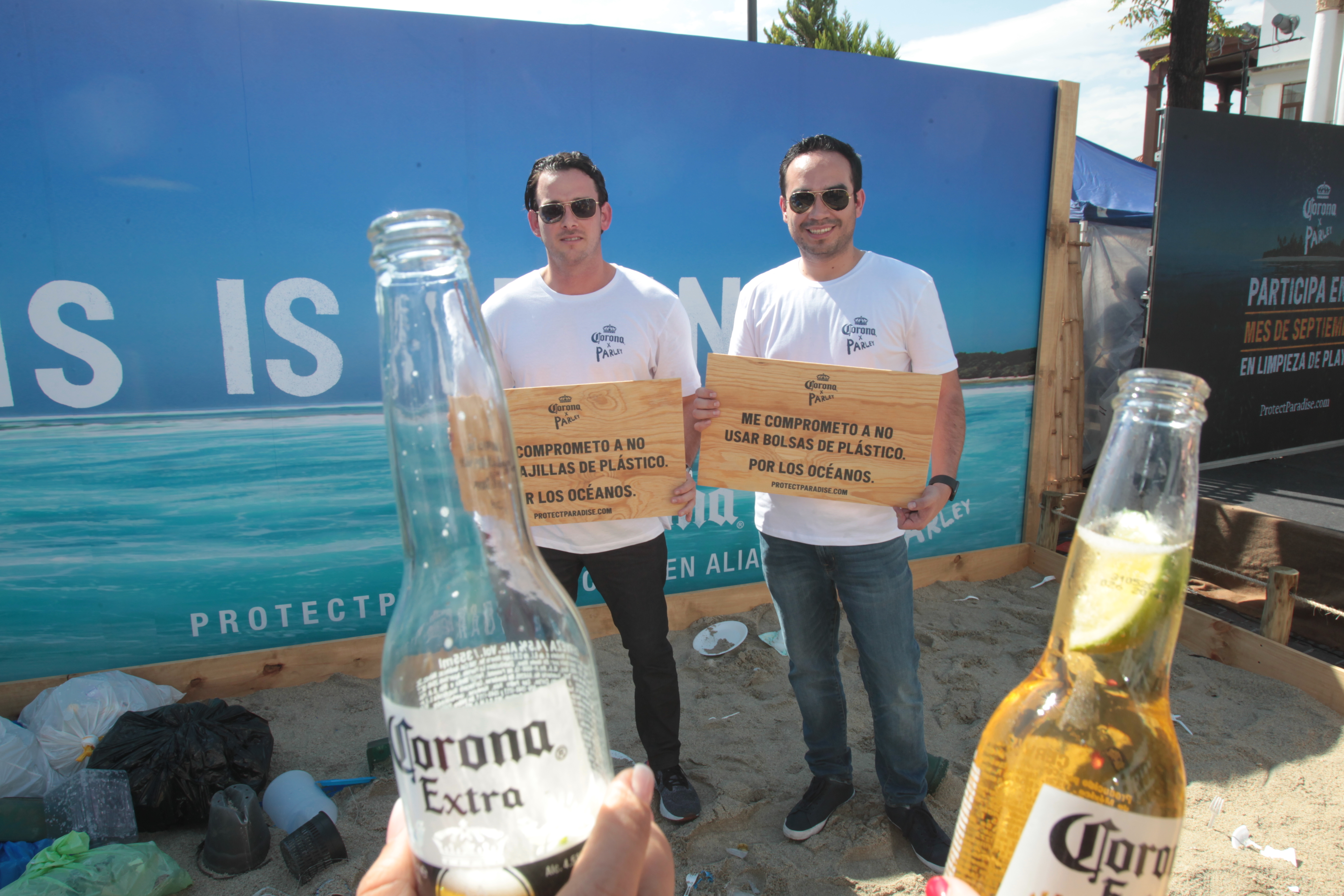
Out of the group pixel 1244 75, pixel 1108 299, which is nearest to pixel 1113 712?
pixel 1108 299

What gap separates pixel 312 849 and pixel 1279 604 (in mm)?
4267

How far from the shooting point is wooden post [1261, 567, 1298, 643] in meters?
3.42

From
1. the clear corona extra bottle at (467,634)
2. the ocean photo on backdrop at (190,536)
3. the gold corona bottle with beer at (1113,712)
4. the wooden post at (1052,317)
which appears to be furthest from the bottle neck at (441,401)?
the wooden post at (1052,317)

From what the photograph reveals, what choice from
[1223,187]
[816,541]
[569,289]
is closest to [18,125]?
[569,289]

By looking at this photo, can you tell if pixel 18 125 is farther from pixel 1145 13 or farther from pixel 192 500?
pixel 1145 13

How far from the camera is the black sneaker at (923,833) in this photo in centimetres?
234

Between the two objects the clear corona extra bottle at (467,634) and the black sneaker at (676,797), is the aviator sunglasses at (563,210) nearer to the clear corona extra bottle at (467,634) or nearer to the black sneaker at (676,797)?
the clear corona extra bottle at (467,634)

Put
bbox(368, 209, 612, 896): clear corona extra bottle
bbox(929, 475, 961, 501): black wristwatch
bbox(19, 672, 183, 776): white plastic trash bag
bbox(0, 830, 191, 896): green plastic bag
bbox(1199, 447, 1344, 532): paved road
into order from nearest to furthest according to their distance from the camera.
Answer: bbox(368, 209, 612, 896): clear corona extra bottle
bbox(0, 830, 191, 896): green plastic bag
bbox(929, 475, 961, 501): black wristwatch
bbox(19, 672, 183, 776): white plastic trash bag
bbox(1199, 447, 1344, 532): paved road

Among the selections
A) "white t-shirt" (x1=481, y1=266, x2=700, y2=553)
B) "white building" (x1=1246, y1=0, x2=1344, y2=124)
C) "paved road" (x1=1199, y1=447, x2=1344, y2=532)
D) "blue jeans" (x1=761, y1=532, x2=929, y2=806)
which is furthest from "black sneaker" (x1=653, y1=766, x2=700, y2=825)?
"white building" (x1=1246, y1=0, x2=1344, y2=124)

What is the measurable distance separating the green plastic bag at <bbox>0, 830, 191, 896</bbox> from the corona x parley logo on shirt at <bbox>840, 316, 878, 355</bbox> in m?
2.71

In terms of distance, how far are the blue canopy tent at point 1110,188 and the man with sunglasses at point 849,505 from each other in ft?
15.7

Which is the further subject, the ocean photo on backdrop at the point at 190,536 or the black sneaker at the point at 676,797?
the ocean photo on backdrop at the point at 190,536

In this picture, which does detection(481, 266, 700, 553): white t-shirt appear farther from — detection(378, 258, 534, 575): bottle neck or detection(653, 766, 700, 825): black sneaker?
detection(378, 258, 534, 575): bottle neck

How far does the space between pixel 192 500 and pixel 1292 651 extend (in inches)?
207
